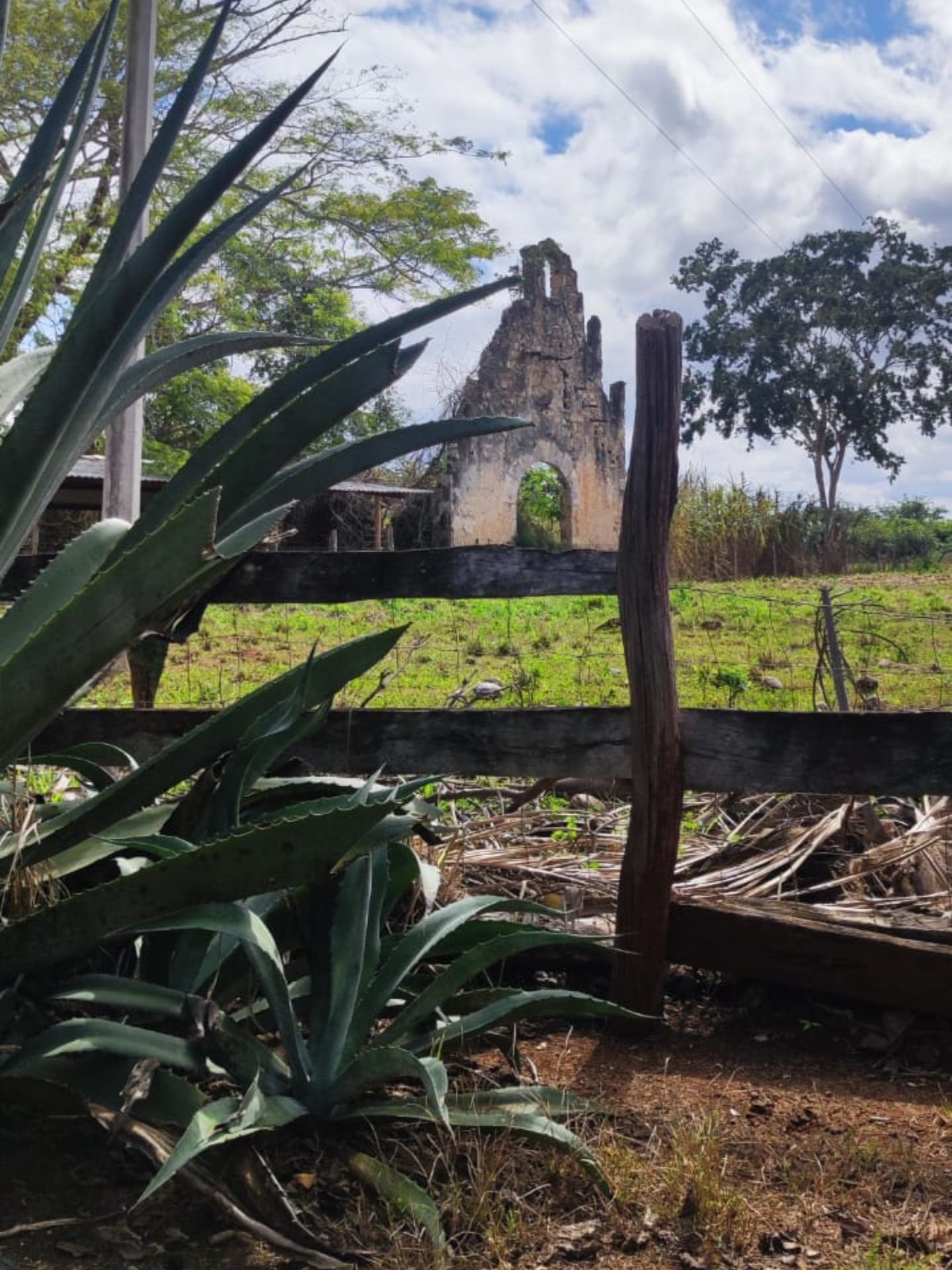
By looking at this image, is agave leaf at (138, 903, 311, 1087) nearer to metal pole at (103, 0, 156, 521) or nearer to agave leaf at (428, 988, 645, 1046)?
agave leaf at (428, 988, 645, 1046)

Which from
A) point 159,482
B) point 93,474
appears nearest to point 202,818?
point 159,482

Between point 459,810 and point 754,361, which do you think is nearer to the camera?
point 459,810

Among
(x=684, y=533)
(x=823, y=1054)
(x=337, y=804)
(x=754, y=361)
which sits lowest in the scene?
(x=823, y=1054)

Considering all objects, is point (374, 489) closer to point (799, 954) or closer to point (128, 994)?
point (799, 954)

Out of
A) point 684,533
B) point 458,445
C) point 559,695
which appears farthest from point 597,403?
point 559,695

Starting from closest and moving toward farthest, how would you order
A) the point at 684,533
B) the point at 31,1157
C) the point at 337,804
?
the point at 31,1157 → the point at 337,804 → the point at 684,533

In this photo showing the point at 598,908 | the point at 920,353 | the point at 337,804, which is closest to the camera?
the point at 337,804

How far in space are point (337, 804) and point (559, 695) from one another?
5.70 metres

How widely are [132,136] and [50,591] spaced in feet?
29.8

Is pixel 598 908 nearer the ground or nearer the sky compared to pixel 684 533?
nearer the ground

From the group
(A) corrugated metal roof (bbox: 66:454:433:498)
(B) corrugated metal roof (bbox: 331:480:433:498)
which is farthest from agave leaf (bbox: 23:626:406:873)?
(B) corrugated metal roof (bbox: 331:480:433:498)

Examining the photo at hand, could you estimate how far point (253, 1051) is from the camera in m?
2.08

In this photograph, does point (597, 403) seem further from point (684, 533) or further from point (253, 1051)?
point (253, 1051)

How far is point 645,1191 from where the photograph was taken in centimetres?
210
